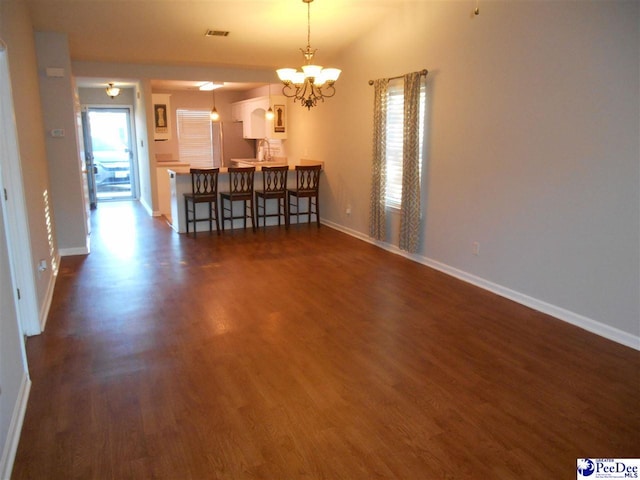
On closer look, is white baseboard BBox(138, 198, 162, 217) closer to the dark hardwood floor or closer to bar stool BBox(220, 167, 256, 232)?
bar stool BBox(220, 167, 256, 232)

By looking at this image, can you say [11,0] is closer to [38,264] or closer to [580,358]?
[38,264]

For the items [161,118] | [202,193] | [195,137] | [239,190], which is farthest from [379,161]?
[195,137]

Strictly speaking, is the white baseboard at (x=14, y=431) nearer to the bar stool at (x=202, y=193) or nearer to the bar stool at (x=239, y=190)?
the bar stool at (x=202, y=193)

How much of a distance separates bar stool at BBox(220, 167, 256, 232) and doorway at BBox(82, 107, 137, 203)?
13.8ft

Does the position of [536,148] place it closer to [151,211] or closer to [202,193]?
[202,193]

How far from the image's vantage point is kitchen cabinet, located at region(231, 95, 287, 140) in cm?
938

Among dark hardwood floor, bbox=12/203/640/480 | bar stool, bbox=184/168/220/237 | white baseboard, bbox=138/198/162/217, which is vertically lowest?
dark hardwood floor, bbox=12/203/640/480

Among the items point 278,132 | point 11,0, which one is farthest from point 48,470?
point 278,132

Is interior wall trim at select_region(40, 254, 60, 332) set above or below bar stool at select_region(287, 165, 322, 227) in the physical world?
below

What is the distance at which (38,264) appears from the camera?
3.96 m

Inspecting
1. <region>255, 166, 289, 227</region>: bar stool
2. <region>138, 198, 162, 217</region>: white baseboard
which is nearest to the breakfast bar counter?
<region>255, 166, 289, 227</region>: bar stool

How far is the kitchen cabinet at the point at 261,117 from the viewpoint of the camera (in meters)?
9.38

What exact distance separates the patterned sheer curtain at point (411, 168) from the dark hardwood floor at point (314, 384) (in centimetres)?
91

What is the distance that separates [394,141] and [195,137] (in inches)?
254
